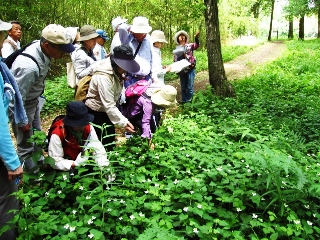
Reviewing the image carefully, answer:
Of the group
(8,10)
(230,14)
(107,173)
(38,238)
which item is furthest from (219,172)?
(230,14)

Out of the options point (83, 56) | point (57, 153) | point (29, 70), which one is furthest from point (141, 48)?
point (57, 153)

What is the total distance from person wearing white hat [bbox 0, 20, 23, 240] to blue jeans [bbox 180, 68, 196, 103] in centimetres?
524

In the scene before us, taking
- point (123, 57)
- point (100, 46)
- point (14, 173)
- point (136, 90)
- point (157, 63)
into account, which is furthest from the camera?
point (100, 46)

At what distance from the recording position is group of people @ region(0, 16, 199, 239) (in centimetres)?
254

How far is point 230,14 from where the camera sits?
26.4 meters

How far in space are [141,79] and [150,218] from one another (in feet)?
8.38

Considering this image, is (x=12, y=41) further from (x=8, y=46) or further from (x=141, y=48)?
(x=141, y=48)

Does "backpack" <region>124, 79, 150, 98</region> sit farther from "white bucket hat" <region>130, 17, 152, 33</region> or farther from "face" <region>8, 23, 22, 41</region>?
"face" <region>8, 23, 22, 41</region>

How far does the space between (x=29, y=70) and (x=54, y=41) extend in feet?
1.32

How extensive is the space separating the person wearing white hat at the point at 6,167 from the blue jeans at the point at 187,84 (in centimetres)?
524

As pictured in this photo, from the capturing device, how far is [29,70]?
3176 mm

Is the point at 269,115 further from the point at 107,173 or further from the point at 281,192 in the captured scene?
the point at 107,173

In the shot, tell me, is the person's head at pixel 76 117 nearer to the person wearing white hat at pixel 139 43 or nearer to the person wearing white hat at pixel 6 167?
the person wearing white hat at pixel 6 167

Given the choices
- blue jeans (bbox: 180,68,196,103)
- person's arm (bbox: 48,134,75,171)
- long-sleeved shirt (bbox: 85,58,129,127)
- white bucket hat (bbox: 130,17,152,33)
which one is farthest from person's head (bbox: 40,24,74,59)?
blue jeans (bbox: 180,68,196,103)
